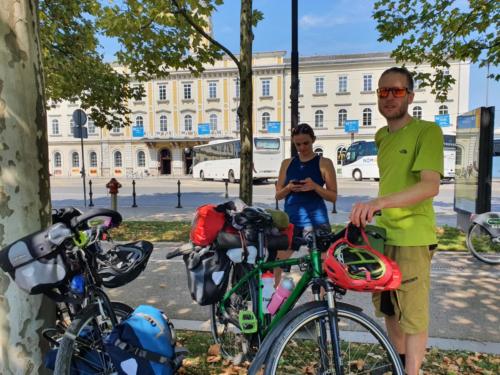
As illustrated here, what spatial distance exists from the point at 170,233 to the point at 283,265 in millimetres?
6383

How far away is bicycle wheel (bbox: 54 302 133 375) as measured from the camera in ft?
6.74

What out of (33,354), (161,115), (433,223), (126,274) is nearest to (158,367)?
(126,274)

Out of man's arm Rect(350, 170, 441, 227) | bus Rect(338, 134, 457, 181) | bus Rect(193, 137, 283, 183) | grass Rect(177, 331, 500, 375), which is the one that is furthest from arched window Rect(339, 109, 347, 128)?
man's arm Rect(350, 170, 441, 227)

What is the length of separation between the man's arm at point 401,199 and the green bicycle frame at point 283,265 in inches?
15.6

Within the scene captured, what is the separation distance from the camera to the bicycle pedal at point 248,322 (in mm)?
2490

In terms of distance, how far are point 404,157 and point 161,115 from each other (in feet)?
164

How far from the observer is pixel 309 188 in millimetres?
3469

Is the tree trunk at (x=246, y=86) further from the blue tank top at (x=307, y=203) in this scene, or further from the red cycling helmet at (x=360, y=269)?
the red cycling helmet at (x=360, y=269)

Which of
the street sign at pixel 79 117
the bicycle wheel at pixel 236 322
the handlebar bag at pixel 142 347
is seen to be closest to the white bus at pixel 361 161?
the street sign at pixel 79 117

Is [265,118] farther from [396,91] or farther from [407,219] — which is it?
[407,219]

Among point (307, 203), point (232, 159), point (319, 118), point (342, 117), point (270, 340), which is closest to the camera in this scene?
point (270, 340)

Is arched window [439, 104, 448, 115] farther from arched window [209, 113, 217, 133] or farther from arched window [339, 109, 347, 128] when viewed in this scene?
arched window [209, 113, 217, 133]

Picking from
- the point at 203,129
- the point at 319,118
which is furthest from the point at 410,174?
the point at 319,118

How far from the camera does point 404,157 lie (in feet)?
7.69
